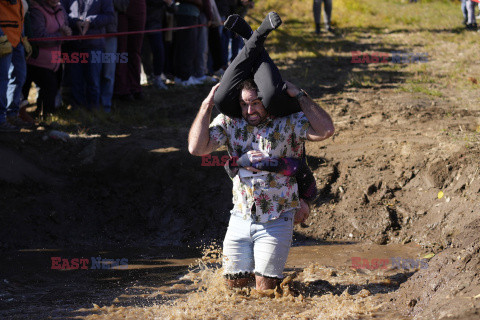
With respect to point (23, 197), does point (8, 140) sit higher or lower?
higher

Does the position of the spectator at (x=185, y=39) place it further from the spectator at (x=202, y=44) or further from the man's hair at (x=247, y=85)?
the man's hair at (x=247, y=85)

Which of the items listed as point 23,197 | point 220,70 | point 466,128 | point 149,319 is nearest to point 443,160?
point 466,128

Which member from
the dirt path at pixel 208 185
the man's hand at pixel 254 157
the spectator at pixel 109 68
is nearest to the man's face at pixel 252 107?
the man's hand at pixel 254 157

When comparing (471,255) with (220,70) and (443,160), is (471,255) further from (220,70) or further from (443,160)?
(220,70)

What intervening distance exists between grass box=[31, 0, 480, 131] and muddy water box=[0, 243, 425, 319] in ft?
9.76

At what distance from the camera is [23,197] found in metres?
6.95

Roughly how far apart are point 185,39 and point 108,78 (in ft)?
6.07

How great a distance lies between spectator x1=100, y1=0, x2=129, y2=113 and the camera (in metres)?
8.92

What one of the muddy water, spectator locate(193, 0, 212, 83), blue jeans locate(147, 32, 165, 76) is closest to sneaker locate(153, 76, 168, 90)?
blue jeans locate(147, 32, 165, 76)

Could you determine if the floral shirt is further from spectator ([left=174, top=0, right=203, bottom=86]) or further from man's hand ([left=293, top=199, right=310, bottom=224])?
spectator ([left=174, top=0, right=203, bottom=86])

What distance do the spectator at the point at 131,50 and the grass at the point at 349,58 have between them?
22 centimetres

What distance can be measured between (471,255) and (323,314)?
1066mm

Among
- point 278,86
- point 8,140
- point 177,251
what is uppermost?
point 278,86

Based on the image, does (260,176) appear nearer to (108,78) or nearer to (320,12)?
(108,78)
